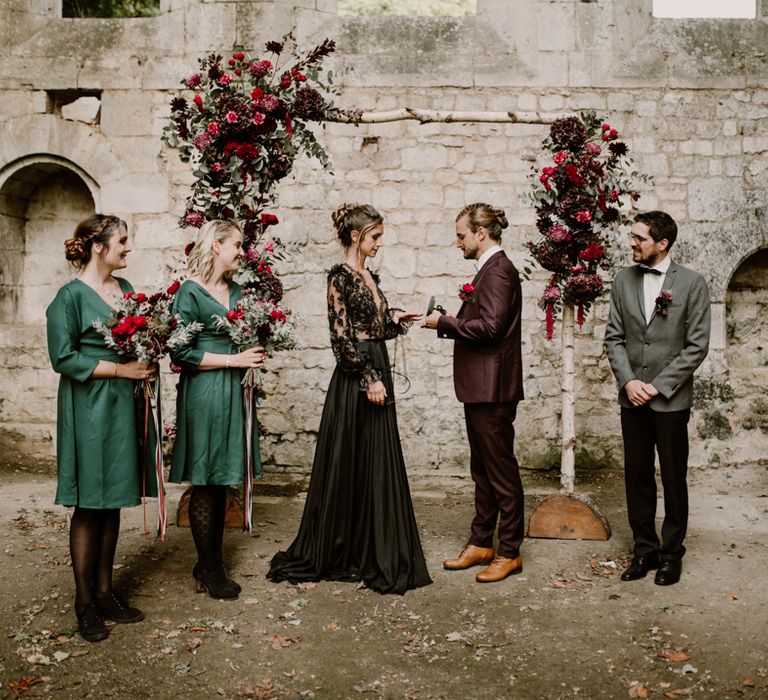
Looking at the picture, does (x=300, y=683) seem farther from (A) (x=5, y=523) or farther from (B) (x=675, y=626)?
(A) (x=5, y=523)

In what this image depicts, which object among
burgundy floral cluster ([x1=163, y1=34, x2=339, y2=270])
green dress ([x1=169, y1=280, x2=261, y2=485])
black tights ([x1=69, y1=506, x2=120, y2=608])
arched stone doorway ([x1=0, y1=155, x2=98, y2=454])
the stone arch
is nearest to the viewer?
black tights ([x1=69, y1=506, x2=120, y2=608])

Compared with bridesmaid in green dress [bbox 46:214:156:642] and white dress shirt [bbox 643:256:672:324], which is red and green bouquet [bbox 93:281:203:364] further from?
white dress shirt [bbox 643:256:672:324]

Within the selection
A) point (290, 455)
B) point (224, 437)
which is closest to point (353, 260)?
point (224, 437)

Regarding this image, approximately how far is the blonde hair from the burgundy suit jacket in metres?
1.28

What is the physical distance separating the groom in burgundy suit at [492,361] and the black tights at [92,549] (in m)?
1.88

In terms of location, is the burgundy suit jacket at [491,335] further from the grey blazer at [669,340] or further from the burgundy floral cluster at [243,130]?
the burgundy floral cluster at [243,130]

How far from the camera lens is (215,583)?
417 centimetres

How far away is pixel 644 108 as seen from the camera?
6.94 meters

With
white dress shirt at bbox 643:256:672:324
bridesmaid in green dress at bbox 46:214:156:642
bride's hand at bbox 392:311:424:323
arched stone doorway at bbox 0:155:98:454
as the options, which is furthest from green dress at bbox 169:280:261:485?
arched stone doorway at bbox 0:155:98:454

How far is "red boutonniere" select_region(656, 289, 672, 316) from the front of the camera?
429 cm

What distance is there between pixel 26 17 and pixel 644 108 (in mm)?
5681

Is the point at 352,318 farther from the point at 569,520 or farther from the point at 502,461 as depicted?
the point at 569,520

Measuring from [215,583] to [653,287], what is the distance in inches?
115

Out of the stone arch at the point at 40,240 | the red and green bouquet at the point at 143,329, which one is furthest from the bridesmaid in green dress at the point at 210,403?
the stone arch at the point at 40,240
